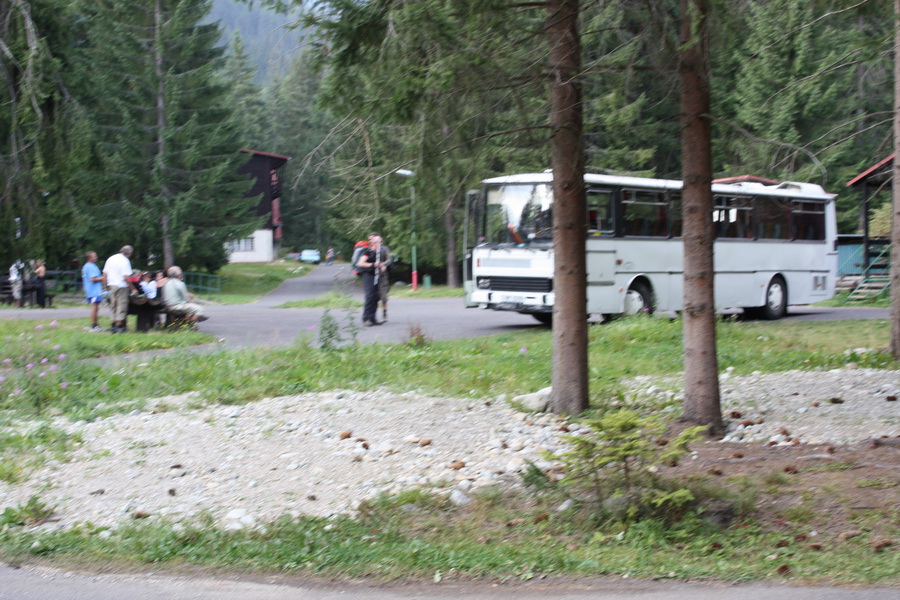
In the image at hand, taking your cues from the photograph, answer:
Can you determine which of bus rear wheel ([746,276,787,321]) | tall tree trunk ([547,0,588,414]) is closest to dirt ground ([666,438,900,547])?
tall tree trunk ([547,0,588,414])

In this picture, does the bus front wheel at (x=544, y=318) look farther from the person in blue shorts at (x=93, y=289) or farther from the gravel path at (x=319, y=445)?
the gravel path at (x=319, y=445)

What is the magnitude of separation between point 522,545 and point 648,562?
0.78 metres

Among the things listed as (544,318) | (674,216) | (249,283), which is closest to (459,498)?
(544,318)

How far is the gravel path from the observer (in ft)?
22.1

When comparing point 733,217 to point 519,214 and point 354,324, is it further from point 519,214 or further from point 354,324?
point 354,324

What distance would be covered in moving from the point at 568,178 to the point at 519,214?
1064 centimetres

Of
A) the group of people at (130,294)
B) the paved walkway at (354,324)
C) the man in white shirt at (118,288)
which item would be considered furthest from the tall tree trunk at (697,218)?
the man in white shirt at (118,288)

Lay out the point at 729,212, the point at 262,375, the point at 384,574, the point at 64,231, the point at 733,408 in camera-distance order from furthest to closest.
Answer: the point at 729,212 → the point at 64,231 → the point at 262,375 → the point at 733,408 → the point at 384,574

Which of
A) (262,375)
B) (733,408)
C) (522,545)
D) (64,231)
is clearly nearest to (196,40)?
(64,231)

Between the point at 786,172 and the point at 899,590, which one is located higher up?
the point at 786,172

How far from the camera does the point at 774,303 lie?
24094 millimetres

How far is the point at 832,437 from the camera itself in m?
8.33

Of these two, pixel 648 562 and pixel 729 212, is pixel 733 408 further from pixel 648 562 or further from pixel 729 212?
pixel 729 212

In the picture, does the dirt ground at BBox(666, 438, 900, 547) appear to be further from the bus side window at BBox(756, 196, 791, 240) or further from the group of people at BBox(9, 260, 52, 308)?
the group of people at BBox(9, 260, 52, 308)
